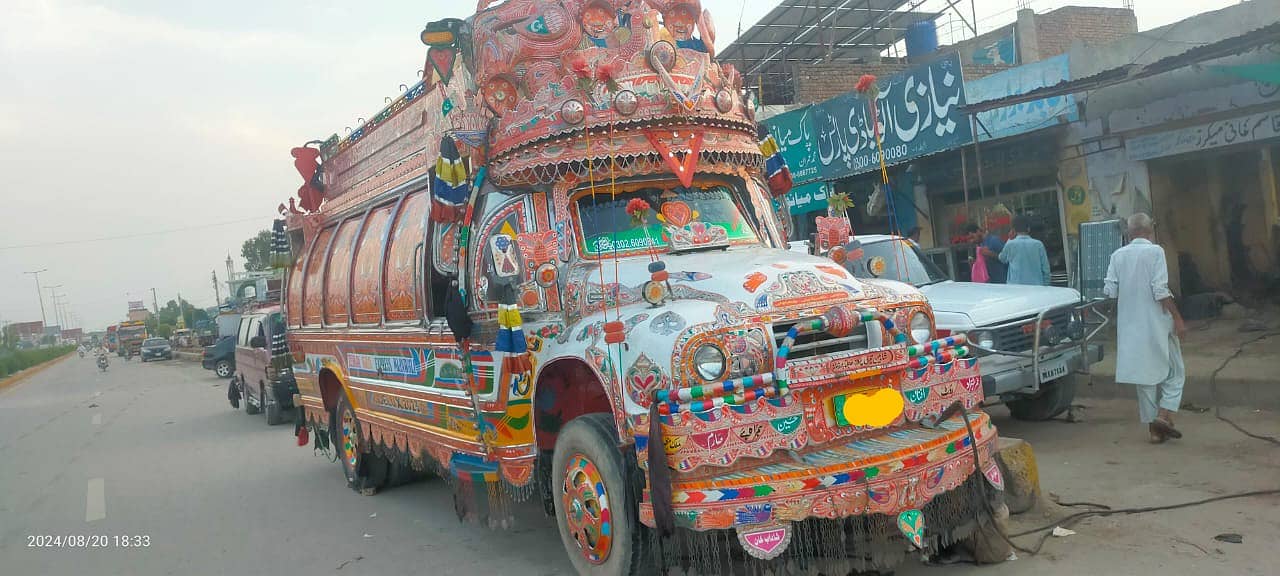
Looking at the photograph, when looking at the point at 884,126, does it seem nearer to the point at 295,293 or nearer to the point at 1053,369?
the point at 1053,369

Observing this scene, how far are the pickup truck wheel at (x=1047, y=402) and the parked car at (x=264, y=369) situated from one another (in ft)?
31.2

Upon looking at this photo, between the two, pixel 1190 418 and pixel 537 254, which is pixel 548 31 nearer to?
pixel 537 254

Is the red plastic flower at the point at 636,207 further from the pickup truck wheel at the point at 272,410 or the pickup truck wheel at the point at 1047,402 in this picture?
the pickup truck wheel at the point at 272,410

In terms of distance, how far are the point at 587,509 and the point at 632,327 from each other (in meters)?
1.03

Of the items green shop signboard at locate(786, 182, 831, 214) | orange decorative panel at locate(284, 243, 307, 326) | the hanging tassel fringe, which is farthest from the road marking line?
green shop signboard at locate(786, 182, 831, 214)

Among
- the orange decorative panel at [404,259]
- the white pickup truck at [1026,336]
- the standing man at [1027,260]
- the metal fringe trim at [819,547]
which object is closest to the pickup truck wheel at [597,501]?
Result: the metal fringe trim at [819,547]

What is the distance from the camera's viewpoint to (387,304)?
6.79 m

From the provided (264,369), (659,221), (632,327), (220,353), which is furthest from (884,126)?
(220,353)

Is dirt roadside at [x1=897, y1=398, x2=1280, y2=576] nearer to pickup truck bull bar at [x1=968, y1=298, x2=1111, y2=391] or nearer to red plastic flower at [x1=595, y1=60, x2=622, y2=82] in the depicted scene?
pickup truck bull bar at [x1=968, y1=298, x2=1111, y2=391]

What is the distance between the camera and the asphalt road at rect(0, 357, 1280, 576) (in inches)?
180

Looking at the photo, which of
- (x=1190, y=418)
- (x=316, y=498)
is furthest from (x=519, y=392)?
(x=1190, y=418)

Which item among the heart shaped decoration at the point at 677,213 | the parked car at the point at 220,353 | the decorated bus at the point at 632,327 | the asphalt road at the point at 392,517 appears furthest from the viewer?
the parked car at the point at 220,353

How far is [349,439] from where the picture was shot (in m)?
8.25

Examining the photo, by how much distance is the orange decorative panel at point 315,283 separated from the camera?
28.3 feet
